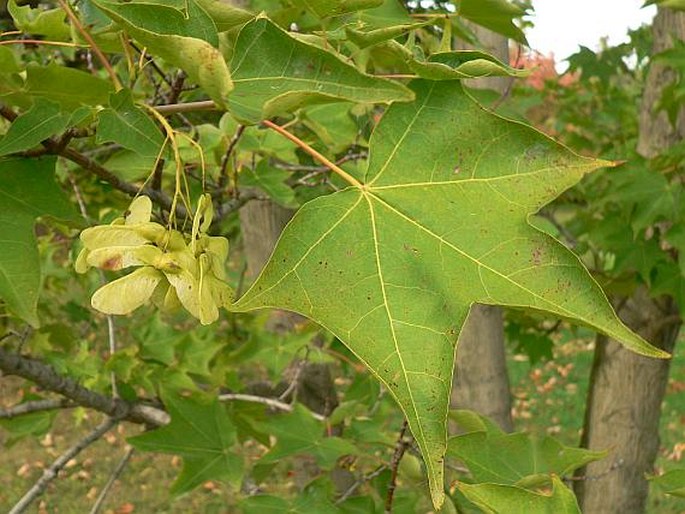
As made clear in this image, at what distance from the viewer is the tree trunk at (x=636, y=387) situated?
2492mm

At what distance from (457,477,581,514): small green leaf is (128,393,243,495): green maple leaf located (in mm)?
785

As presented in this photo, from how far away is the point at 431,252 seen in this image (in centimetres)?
85

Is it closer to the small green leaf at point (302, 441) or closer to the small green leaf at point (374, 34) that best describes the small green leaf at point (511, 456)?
the small green leaf at point (302, 441)

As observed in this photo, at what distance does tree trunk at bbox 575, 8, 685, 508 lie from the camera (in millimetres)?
2492

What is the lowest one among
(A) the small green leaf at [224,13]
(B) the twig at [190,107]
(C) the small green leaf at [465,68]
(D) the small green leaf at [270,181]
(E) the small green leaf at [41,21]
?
(D) the small green leaf at [270,181]

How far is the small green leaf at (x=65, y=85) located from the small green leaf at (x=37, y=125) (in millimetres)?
56

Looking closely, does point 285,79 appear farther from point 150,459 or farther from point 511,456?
point 150,459

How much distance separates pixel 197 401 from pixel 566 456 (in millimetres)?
701

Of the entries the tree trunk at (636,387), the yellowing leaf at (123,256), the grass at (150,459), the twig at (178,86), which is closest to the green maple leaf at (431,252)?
the yellowing leaf at (123,256)

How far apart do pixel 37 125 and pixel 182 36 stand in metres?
0.23

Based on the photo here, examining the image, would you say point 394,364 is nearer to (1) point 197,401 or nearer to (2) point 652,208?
(1) point 197,401

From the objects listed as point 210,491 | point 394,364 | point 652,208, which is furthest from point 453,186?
point 210,491

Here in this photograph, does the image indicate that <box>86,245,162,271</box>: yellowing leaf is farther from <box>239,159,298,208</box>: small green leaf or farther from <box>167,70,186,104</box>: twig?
<box>239,159,298,208</box>: small green leaf

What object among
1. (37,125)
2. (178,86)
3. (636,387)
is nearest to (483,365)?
(636,387)
